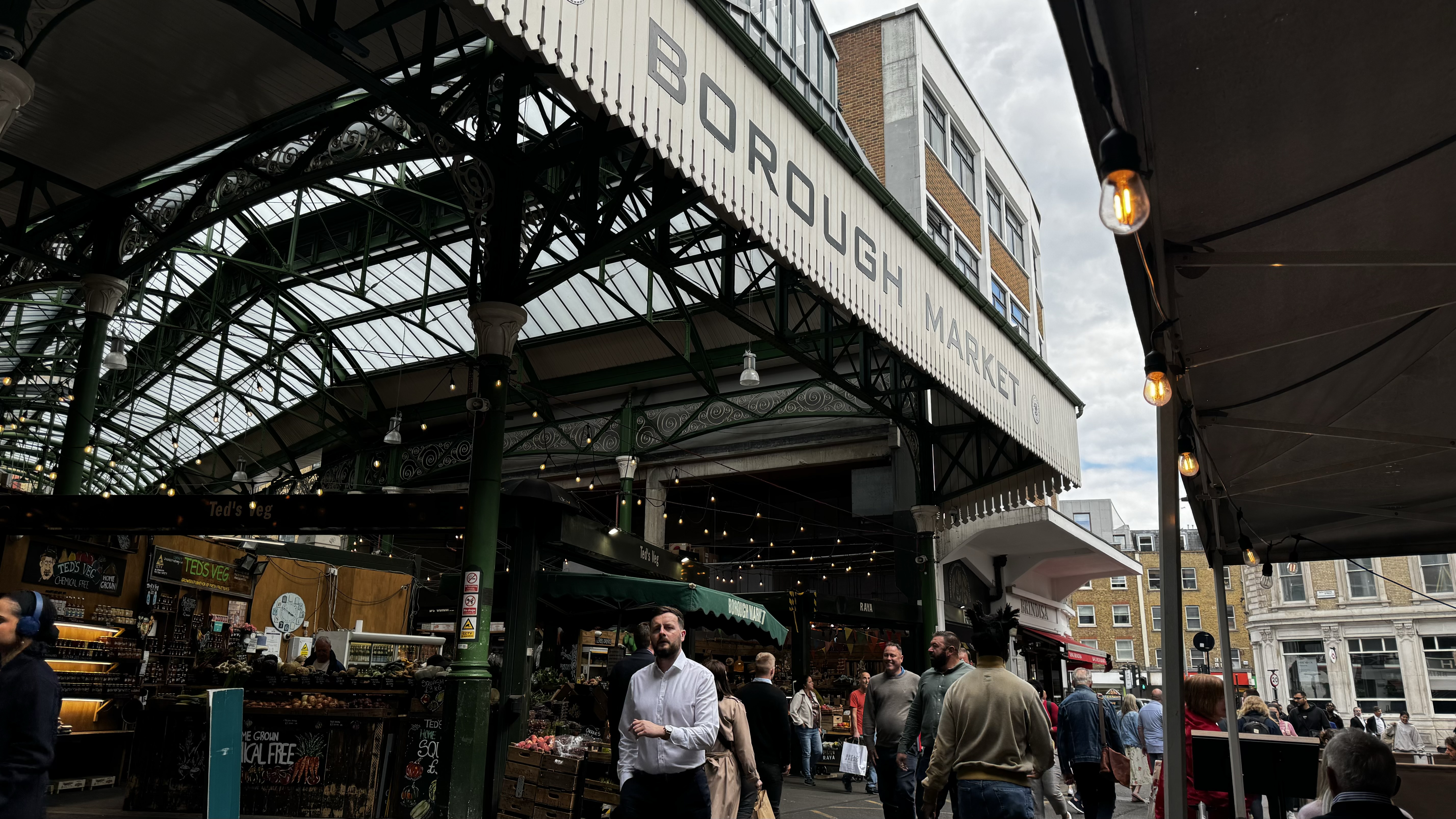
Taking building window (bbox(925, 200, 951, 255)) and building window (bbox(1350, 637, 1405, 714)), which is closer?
building window (bbox(925, 200, 951, 255))

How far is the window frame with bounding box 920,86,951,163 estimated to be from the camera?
80.1ft

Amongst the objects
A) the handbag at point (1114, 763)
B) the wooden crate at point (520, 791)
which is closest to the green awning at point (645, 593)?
the wooden crate at point (520, 791)

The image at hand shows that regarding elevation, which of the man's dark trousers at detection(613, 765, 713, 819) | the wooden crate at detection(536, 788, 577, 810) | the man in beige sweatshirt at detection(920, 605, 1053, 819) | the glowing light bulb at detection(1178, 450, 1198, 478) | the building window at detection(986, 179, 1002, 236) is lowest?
the wooden crate at detection(536, 788, 577, 810)

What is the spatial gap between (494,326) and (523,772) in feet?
14.8

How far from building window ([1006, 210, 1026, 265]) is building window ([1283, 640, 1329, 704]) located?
92.0 feet

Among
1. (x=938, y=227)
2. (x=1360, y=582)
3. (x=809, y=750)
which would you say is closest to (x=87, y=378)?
(x=809, y=750)

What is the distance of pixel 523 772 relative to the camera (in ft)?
30.3

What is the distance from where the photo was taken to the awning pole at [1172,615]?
433 cm

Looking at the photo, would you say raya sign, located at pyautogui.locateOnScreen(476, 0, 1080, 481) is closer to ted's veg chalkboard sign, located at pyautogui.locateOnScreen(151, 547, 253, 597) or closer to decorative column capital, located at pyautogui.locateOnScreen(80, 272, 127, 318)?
decorative column capital, located at pyautogui.locateOnScreen(80, 272, 127, 318)

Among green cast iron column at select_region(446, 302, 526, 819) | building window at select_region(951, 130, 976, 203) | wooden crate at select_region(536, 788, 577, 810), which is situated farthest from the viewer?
building window at select_region(951, 130, 976, 203)

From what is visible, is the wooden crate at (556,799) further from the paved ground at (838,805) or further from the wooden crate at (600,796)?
the paved ground at (838,805)

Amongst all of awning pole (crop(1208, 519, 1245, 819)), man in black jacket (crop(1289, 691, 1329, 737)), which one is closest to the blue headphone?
awning pole (crop(1208, 519, 1245, 819))

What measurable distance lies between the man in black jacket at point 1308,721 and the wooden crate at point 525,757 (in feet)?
50.8

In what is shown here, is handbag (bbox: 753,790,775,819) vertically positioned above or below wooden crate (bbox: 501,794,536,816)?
above
